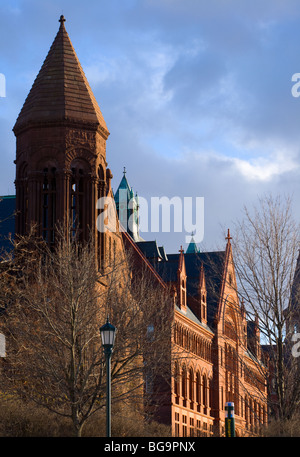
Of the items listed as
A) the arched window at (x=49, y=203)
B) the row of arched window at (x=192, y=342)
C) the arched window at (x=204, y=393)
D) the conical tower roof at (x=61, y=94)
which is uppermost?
the conical tower roof at (x=61, y=94)

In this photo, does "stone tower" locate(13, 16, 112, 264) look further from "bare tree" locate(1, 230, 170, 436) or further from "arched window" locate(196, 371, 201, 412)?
"arched window" locate(196, 371, 201, 412)

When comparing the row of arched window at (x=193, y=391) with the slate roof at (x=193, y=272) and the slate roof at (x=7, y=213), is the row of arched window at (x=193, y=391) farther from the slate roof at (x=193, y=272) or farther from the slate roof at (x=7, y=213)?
the slate roof at (x=7, y=213)

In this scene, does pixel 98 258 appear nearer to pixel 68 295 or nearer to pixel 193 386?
pixel 68 295

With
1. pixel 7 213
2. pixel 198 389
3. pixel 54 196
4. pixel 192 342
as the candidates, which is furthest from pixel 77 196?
pixel 198 389

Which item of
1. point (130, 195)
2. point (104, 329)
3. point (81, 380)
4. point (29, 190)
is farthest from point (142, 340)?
point (130, 195)

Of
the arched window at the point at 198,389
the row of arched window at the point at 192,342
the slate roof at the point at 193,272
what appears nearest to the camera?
the row of arched window at the point at 192,342

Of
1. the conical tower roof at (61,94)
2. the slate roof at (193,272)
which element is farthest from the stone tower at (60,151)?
the slate roof at (193,272)

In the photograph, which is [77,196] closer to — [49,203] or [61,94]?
[49,203]

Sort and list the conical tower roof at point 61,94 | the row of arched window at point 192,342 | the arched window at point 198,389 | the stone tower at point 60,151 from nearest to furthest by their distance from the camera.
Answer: the stone tower at point 60,151 < the conical tower roof at point 61,94 < the row of arched window at point 192,342 < the arched window at point 198,389

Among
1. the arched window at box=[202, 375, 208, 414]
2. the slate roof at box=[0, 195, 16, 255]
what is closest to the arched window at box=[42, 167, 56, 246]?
the slate roof at box=[0, 195, 16, 255]

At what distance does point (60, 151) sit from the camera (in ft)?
172

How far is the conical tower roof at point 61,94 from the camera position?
5250cm

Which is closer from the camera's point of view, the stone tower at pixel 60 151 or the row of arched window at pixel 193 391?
the stone tower at pixel 60 151

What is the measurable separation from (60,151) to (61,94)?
3.50 meters
